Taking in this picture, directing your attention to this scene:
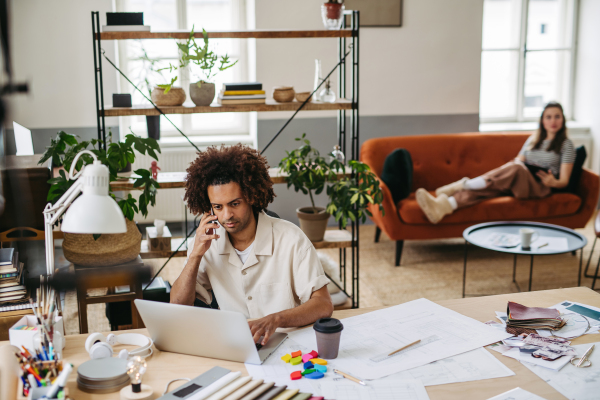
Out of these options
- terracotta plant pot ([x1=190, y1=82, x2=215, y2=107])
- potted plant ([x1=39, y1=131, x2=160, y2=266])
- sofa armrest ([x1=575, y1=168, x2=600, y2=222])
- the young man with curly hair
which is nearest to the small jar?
terracotta plant pot ([x1=190, y1=82, x2=215, y2=107])

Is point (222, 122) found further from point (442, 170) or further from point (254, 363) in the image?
point (254, 363)

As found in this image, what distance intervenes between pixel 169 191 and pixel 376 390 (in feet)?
12.1

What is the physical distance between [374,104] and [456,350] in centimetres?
369

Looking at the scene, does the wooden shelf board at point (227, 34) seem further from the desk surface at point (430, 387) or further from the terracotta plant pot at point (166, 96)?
the desk surface at point (430, 387)

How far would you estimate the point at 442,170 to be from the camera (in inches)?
174

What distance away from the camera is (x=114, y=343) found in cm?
141

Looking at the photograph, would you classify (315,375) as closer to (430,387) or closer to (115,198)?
(430,387)

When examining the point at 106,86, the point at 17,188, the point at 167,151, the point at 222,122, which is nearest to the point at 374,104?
the point at 222,122

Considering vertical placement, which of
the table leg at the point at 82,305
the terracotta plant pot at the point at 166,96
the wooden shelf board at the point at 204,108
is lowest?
the table leg at the point at 82,305

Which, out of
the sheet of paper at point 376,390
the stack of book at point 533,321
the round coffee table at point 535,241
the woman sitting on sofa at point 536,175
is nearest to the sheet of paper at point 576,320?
the stack of book at point 533,321

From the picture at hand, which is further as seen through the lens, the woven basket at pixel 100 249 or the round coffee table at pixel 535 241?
the round coffee table at pixel 535 241

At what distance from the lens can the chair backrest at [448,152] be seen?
4.34 meters

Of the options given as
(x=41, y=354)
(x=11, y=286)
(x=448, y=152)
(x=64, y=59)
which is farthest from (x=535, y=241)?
(x=64, y=59)

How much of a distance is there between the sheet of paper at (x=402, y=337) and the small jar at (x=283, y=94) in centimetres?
157
